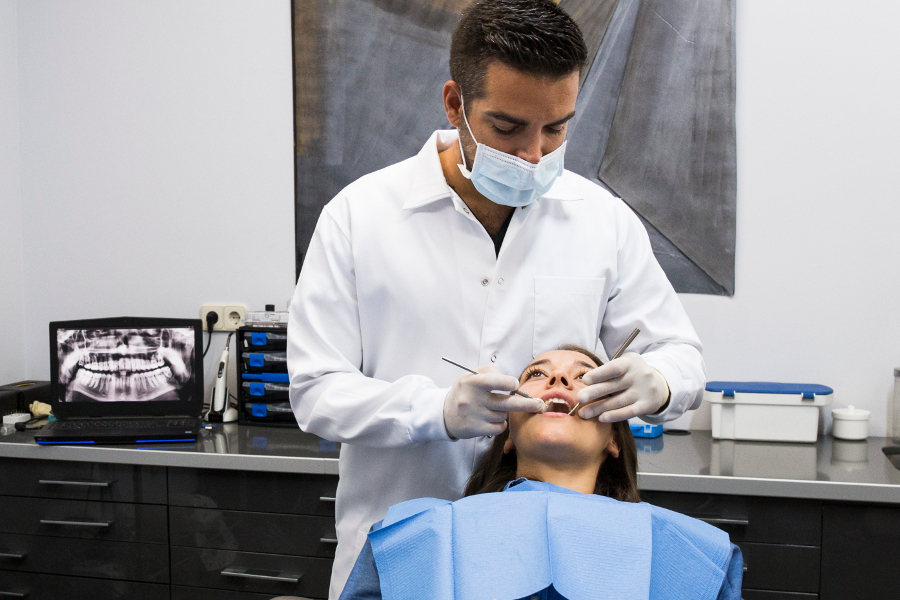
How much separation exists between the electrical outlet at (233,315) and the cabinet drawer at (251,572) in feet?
2.68

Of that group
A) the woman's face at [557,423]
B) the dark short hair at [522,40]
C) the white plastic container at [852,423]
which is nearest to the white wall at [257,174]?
the white plastic container at [852,423]

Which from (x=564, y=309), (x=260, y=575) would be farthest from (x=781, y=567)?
(x=260, y=575)

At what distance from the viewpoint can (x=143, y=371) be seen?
233 centimetres

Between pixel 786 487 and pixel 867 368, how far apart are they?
2.51 ft

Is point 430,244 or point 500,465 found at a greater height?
point 430,244

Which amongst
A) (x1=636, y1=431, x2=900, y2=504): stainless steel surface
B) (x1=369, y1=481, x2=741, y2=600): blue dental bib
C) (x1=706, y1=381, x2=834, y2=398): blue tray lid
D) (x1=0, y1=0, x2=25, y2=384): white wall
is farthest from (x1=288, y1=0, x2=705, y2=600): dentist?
(x1=0, y1=0, x2=25, y2=384): white wall

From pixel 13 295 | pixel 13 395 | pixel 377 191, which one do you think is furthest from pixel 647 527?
pixel 13 295

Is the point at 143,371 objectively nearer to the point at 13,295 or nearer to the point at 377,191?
the point at 13,295

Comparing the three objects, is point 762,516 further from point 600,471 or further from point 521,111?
point 521,111

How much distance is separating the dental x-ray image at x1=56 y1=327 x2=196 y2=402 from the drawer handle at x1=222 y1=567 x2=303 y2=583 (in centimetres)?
62

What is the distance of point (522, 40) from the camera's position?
41.6 inches

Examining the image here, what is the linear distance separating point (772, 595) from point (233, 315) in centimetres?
190

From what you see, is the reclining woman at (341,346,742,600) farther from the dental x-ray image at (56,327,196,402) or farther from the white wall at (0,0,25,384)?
the white wall at (0,0,25,384)

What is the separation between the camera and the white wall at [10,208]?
262 cm
